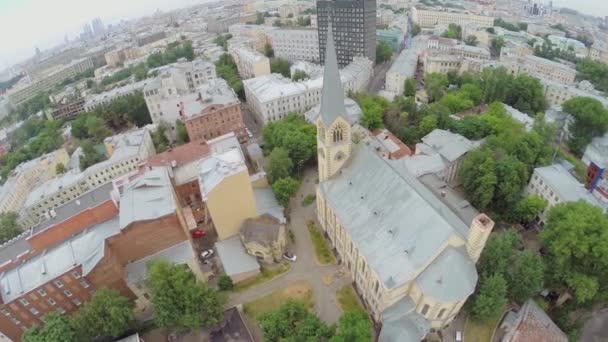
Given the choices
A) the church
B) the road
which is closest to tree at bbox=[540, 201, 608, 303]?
the church

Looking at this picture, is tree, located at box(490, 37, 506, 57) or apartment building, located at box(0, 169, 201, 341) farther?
tree, located at box(490, 37, 506, 57)

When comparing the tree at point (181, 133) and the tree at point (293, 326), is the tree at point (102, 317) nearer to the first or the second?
the tree at point (293, 326)

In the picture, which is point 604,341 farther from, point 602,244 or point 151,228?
point 151,228

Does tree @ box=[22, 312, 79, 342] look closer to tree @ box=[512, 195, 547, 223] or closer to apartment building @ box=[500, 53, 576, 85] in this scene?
tree @ box=[512, 195, 547, 223]

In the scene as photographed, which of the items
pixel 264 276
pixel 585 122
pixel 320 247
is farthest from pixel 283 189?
pixel 585 122

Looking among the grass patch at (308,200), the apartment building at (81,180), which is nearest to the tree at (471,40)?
the grass patch at (308,200)

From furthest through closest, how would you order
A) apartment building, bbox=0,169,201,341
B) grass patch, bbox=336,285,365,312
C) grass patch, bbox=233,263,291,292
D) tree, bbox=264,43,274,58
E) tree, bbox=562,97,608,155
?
tree, bbox=264,43,274,58, tree, bbox=562,97,608,155, grass patch, bbox=233,263,291,292, grass patch, bbox=336,285,365,312, apartment building, bbox=0,169,201,341
